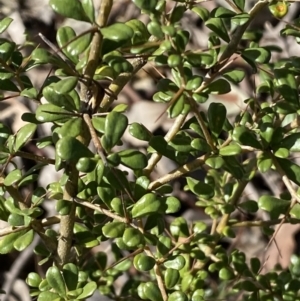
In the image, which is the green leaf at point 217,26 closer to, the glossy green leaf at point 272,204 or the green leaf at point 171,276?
the glossy green leaf at point 272,204

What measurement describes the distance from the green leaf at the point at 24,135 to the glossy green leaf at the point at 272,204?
0.97ft

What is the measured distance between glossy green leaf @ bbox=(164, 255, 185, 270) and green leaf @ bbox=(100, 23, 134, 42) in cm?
38

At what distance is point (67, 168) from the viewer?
82 cm

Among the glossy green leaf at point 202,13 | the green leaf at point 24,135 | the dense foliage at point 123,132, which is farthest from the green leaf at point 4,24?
the glossy green leaf at point 202,13

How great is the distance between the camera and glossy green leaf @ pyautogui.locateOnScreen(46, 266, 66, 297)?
85 centimetres

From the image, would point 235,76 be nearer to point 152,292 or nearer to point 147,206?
point 147,206

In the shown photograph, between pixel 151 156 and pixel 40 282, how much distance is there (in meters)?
0.23

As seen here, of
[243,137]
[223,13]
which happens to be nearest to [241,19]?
[223,13]

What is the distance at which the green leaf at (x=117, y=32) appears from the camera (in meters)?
0.65

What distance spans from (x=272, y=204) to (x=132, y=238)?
19cm

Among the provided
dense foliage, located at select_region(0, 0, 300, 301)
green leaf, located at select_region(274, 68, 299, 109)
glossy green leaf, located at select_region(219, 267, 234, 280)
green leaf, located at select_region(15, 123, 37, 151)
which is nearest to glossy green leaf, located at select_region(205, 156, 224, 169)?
dense foliage, located at select_region(0, 0, 300, 301)

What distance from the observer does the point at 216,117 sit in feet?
2.80

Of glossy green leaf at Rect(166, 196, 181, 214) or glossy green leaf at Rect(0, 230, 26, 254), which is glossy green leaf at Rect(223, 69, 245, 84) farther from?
glossy green leaf at Rect(0, 230, 26, 254)

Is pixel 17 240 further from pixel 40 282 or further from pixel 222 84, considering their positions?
pixel 222 84
